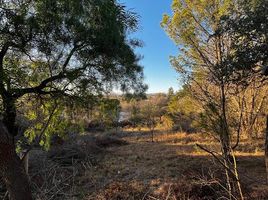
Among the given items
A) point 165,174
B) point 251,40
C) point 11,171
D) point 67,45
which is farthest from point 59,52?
point 165,174

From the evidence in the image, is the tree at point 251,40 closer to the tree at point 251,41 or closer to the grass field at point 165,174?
the tree at point 251,41

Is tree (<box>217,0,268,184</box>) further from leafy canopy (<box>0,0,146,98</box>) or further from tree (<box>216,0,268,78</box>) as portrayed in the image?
leafy canopy (<box>0,0,146,98</box>)

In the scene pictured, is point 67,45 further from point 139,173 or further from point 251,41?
point 139,173

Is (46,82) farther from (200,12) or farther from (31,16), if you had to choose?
(200,12)

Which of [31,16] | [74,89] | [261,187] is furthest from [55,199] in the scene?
[261,187]

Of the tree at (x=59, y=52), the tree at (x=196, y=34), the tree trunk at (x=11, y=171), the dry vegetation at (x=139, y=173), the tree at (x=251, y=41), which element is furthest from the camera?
the tree at (x=196, y=34)

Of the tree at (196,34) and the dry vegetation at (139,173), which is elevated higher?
the tree at (196,34)

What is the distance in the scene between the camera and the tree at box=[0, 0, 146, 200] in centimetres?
333

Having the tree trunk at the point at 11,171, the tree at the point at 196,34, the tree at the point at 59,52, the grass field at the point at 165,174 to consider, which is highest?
the tree at the point at 196,34

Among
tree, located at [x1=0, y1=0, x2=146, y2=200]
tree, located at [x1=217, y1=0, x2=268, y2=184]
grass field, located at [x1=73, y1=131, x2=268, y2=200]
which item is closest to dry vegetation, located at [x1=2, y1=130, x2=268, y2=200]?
grass field, located at [x1=73, y1=131, x2=268, y2=200]

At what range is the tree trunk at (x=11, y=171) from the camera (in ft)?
8.35

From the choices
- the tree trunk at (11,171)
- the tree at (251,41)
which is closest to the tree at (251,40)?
the tree at (251,41)

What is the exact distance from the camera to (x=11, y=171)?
2584 millimetres

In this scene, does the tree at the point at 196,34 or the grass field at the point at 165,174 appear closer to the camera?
the grass field at the point at 165,174
